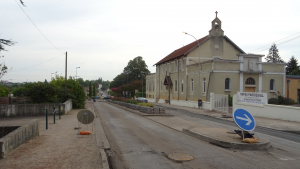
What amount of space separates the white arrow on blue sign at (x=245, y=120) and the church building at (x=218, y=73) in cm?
2186

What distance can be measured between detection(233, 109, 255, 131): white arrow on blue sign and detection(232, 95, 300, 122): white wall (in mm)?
10489

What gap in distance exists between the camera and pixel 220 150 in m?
9.12

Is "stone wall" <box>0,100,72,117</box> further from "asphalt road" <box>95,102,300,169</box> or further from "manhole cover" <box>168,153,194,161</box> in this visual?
"manhole cover" <box>168,153,194,161</box>

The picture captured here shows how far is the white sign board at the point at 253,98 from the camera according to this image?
21919mm

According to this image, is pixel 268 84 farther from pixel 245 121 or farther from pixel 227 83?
pixel 245 121

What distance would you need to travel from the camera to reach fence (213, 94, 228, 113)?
27.0 meters

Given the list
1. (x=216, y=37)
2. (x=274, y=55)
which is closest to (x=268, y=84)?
(x=216, y=37)

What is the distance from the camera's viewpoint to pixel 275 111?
20.6 metres

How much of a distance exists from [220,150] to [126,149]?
3.22 meters

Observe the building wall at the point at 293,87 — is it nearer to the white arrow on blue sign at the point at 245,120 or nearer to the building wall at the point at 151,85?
the building wall at the point at 151,85

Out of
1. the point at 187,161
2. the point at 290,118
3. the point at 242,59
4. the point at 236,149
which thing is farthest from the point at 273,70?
the point at 187,161

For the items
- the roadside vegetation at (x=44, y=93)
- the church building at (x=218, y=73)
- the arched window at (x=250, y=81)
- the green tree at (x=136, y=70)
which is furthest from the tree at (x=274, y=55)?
the roadside vegetation at (x=44, y=93)

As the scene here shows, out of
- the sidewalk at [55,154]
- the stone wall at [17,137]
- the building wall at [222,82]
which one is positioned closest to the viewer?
the sidewalk at [55,154]

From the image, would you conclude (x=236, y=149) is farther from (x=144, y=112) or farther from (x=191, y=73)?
(x=191, y=73)
